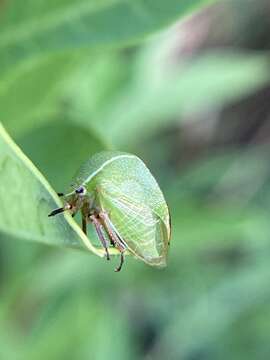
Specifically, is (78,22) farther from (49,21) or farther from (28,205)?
(28,205)

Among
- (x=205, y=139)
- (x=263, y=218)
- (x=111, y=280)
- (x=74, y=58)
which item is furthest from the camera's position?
(x=205, y=139)

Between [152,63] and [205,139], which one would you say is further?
[205,139]

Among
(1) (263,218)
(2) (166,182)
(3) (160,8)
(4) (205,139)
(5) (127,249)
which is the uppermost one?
(3) (160,8)

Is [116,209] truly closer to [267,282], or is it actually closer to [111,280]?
[111,280]

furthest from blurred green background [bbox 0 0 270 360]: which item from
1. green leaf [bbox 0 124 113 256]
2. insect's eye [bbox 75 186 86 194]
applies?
green leaf [bbox 0 124 113 256]

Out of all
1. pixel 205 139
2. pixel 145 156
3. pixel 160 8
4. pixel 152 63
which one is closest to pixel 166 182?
pixel 145 156

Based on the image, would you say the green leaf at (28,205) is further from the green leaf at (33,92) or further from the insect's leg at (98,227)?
the green leaf at (33,92)

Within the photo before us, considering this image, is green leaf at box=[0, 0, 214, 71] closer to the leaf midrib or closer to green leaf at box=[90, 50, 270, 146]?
the leaf midrib

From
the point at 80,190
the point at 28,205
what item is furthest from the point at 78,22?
the point at 28,205
